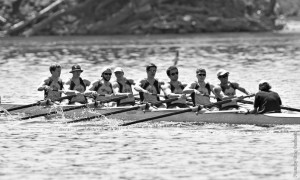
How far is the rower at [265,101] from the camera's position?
28.0 metres

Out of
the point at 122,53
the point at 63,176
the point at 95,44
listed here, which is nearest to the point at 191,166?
the point at 63,176

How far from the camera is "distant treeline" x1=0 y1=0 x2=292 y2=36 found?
359 ft

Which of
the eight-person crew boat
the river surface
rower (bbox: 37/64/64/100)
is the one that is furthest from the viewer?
rower (bbox: 37/64/64/100)

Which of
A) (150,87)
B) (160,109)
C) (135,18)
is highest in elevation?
(135,18)

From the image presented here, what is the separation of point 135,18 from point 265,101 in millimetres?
83848

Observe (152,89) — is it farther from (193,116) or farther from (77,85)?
(77,85)

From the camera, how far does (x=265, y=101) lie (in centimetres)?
2803

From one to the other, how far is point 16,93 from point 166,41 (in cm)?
4892

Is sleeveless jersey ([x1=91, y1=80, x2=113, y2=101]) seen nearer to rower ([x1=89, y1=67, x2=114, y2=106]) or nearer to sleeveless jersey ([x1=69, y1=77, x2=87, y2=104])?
rower ([x1=89, y1=67, x2=114, y2=106])

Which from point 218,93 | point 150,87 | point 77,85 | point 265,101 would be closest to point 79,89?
point 77,85

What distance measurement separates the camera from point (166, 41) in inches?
3622

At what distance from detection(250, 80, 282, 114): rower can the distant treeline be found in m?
80.2

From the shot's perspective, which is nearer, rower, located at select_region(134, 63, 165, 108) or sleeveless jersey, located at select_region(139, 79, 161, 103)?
rower, located at select_region(134, 63, 165, 108)

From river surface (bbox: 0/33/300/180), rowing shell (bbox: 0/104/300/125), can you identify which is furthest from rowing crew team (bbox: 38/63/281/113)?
river surface (bbox: 0/33/300/180)
